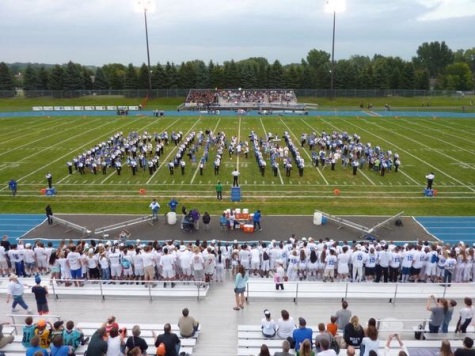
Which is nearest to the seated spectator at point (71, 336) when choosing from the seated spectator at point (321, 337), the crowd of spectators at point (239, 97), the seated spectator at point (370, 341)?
the seated spectator at point (321, 337)

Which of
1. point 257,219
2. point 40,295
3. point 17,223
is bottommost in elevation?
point 17,223

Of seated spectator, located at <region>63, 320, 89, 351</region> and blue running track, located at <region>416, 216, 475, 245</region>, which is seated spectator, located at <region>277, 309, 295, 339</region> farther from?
blue running track, located at <region>416, 216, 475, 245</region>

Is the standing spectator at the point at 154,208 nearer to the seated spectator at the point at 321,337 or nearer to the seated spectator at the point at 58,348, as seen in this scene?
the seated spectator at the point at 58,348

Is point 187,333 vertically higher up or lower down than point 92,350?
lower down

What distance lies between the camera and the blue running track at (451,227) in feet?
54.0

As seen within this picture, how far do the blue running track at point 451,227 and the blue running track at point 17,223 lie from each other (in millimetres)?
17284

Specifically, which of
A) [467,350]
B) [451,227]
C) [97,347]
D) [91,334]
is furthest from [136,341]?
[451,227]

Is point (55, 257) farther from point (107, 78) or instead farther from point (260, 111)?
point (107, 78)

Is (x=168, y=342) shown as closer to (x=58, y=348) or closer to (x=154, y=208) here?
(x=58, y=348)

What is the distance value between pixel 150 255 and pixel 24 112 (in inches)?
2236

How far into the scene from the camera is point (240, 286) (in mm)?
9352

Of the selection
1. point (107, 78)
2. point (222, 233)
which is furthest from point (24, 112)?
point (222, 233)

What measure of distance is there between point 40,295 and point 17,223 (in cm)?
1077

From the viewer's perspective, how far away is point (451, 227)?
57.5ft
